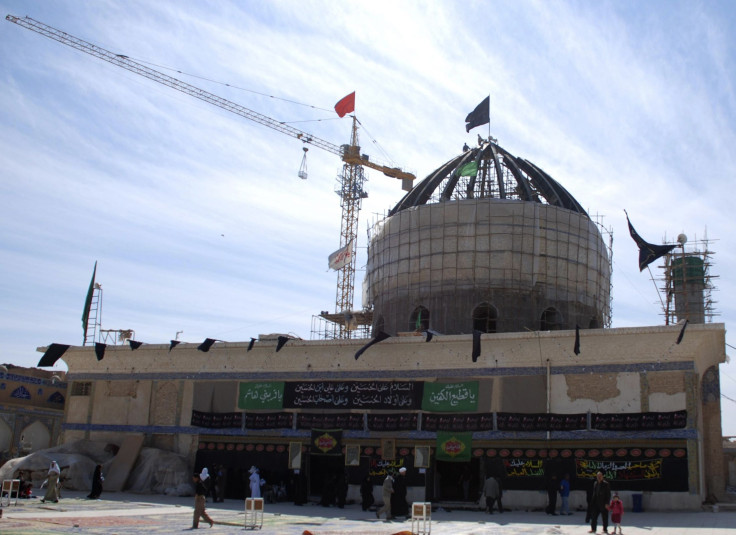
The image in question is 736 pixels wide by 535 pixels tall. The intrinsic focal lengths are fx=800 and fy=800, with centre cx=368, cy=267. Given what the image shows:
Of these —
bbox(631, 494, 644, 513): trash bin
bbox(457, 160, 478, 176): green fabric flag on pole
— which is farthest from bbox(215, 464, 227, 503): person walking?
bbox(457, 160, 478, 176): green fabric flag on pole

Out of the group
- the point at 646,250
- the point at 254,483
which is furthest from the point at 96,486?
the point at 646,250

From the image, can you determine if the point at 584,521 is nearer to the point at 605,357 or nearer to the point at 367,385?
the point at 605,357

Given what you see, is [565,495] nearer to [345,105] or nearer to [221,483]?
[221,483]

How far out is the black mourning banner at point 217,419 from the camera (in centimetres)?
2584

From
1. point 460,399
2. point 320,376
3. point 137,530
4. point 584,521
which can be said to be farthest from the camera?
point 320,376

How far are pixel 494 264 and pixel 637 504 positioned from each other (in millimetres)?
9398

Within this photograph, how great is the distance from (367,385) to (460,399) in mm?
3003

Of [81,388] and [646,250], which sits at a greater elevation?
[646,250]

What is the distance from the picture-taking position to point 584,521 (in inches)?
723

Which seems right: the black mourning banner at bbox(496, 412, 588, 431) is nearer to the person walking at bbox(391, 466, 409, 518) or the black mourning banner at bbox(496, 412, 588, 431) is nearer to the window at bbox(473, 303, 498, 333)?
the person walking at bbox(391, 466, 409, 518)

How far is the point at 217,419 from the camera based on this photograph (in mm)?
26094

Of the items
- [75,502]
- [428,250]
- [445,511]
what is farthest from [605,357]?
[75,502]

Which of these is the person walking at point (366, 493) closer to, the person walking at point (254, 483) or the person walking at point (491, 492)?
the person walking at point (254, 483)

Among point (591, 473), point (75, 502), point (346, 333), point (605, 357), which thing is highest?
point (346, 333)
